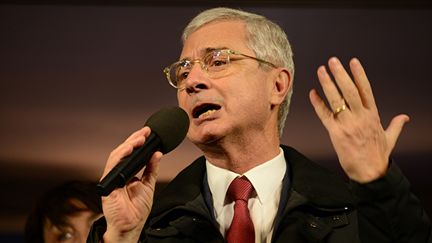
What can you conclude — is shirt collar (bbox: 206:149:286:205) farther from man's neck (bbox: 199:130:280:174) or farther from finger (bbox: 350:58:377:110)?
finger (bbox: 350:58:377:110)

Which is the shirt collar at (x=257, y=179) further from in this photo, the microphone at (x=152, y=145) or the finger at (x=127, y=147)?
the finger at (x=127, y=147)

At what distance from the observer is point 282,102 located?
1.79 meters

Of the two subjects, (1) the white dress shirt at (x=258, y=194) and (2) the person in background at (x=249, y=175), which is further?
(1) the white dress shirt at (x=258, y=194)

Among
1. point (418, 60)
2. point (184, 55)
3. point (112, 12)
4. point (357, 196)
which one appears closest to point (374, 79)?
point (418, 60)

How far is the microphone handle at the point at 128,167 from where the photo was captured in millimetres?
1137

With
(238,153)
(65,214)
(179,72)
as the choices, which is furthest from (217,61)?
(65,214)

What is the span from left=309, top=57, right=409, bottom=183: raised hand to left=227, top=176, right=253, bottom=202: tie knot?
0.41 m

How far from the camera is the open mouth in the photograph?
1.59 meters

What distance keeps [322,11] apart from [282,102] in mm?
505

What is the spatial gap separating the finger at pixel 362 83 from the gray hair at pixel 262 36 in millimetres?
580

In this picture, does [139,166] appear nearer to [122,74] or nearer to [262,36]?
[262,36]

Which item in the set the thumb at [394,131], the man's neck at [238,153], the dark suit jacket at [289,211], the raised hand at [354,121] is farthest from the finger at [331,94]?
the man's neck at [238,153]

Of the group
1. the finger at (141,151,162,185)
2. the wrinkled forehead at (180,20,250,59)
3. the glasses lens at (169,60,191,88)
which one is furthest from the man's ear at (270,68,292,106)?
the finger at (141,151,162,185)

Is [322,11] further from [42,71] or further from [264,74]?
[42,71]
